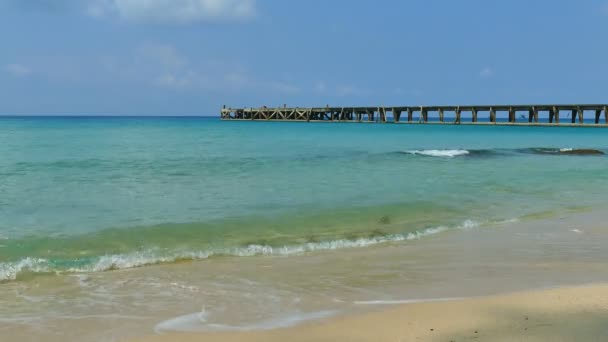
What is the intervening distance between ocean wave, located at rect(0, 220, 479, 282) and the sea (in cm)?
3

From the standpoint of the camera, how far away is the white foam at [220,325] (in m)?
4.46

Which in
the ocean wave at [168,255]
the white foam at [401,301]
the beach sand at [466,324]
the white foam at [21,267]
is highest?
the beach sand at [466,324]

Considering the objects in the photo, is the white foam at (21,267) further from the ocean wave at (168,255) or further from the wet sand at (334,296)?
the wet sand at (334,296)

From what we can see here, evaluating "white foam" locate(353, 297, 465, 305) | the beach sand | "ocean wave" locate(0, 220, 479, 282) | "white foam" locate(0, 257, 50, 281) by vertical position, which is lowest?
"ocean wave" locate(0, 220, 479, 282)

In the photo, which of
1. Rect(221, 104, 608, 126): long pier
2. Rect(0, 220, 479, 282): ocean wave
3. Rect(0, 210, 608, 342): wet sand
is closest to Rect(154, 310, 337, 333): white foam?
Rect(0, 210, 608, 342): wet sand

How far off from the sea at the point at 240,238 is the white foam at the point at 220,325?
0.08ft

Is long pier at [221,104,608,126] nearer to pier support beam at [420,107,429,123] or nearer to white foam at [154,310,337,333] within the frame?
pier support beam at [420,107,429,123]

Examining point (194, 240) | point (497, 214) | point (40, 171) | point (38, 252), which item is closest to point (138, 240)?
point (194, 240)

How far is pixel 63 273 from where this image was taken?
251 inches

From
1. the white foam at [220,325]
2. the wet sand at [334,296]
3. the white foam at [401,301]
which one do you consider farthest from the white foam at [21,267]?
the white foam at [401,301]

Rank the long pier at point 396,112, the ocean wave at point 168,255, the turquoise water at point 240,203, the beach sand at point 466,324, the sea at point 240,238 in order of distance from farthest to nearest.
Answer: the long pier at point 396,112, the turquoise water at point 240,203, the ocean wave at point 168,255, the sea at point 240,238, the beach sand at point 466,324

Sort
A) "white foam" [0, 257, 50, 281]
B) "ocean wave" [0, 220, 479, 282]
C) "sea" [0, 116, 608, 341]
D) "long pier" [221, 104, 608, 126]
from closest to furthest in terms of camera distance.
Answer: "sea" [0, 116, 608, 341], "white foam" [0, 257, 50, 281], "ocean wave" [0, 220, 479, 282], "long pier" [221, 104, 608, 126]

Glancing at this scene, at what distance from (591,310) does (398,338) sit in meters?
1.77

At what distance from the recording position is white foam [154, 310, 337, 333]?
14.6 ft
